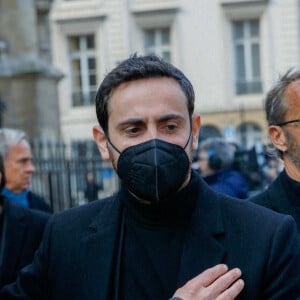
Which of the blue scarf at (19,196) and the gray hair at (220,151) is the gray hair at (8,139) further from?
the gray hair at (220,151)

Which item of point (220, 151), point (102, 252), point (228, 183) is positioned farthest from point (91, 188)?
point (102, 252)

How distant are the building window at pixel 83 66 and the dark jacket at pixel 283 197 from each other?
27.9 metres

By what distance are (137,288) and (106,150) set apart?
445 mm

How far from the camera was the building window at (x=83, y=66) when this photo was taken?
31234mm

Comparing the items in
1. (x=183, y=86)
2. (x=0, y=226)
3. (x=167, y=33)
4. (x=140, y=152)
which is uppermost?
(x=167, y=33)

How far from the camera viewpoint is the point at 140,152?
242 centimetres

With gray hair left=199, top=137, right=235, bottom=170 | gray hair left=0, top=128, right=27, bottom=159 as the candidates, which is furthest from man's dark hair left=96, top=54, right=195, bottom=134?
gray hair left=199, top=137, right=235, bottom=170

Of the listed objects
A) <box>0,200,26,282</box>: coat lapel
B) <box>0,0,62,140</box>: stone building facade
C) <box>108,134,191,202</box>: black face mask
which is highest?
<box>0,0,62,140</box>: stone building facade

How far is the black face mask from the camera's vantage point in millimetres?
2381

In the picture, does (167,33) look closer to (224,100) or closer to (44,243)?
(224,100)

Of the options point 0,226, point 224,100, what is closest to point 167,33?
point 224,100

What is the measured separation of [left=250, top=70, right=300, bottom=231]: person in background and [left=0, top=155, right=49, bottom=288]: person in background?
1.28m

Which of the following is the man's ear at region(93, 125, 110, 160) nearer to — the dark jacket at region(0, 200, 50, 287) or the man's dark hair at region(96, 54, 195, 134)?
the man's dark hair at region(96, 54, 195, 134)

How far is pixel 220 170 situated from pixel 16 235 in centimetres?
211
